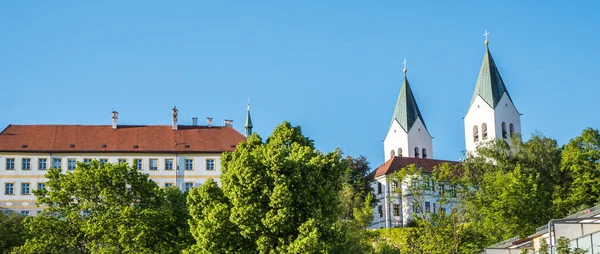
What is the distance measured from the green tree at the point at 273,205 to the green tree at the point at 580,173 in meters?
30.0

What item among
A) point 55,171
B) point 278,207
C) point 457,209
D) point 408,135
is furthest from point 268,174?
point 408,135

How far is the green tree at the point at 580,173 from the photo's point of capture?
68.8 m

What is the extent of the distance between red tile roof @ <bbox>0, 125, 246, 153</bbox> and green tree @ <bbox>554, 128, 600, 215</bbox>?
97.7ft

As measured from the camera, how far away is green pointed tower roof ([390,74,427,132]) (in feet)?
373

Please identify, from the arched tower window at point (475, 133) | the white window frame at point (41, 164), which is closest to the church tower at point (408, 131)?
the arched tower window at point (475, 133)

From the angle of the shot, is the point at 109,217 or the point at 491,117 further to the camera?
the point at 491,117

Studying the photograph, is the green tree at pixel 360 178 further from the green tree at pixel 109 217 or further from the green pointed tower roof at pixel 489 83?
the green tree at pixel 109 217

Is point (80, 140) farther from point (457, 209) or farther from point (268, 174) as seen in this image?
point (268, 174)

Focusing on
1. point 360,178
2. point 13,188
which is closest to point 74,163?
point 13,188

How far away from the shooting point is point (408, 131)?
113 meters

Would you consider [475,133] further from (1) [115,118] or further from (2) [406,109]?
(1) [115,118]

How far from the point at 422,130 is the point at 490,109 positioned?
9.93m

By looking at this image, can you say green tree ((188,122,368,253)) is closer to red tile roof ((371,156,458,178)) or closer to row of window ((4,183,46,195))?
row of window ((4,183,46,195))

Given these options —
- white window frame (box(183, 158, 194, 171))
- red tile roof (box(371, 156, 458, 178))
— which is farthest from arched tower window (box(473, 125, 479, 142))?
white window frame (box(183, 158, 194, 171))
